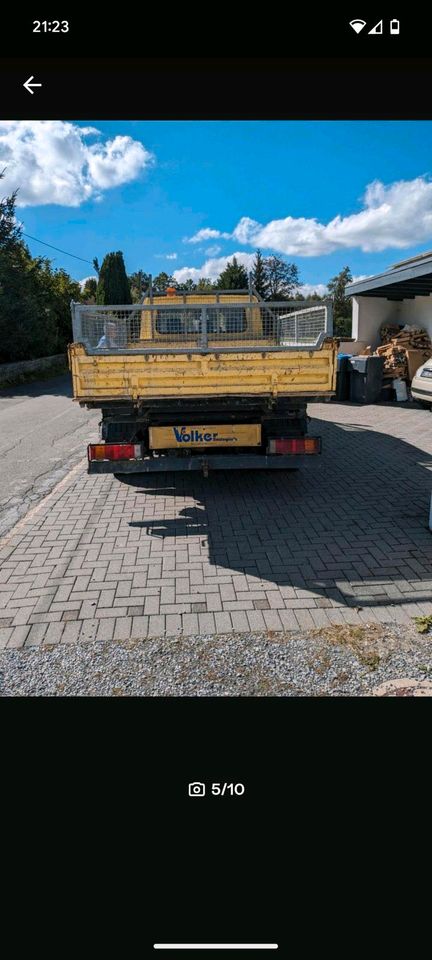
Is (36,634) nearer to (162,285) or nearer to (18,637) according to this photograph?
(18,637)

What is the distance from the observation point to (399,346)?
13898mm

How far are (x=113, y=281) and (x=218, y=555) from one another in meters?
34.1

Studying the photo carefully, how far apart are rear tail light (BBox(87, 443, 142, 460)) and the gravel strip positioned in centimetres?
222

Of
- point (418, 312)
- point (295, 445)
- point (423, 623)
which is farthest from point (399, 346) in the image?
point (423, 623)

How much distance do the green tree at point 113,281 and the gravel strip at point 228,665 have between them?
111ft

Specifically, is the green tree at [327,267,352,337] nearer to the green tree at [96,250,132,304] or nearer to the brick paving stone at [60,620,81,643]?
the green tree at [96,250,132,304]

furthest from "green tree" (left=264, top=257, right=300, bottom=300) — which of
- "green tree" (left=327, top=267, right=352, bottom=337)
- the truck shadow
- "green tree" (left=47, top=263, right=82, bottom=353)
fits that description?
the truck shadow

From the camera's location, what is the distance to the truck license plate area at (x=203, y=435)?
16.7 ft

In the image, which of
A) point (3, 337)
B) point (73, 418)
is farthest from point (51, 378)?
point (73, 418)

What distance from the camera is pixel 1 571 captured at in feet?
13.8
